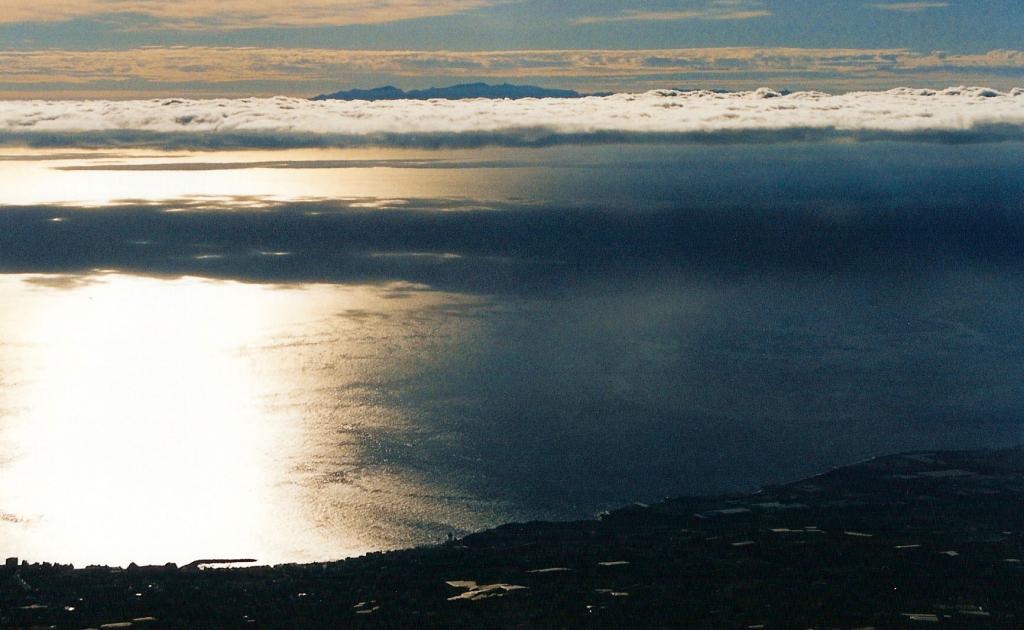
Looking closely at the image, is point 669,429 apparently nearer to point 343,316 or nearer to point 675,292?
point 343,316

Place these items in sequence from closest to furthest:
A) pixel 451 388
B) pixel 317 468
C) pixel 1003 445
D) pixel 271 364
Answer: pixel 317 468, pixel 1003 445, pixel 451 388, pixel 271 364

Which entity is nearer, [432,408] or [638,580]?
[638,580]

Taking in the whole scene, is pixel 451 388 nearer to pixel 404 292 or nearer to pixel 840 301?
pixel 404 292

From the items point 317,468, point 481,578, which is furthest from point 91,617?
point 317,468

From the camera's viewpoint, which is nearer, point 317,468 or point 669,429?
point 317,468

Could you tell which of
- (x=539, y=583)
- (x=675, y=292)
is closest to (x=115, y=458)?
(x=539, y=583)

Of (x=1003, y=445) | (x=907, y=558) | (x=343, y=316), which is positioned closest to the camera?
(x=907, y=558)
